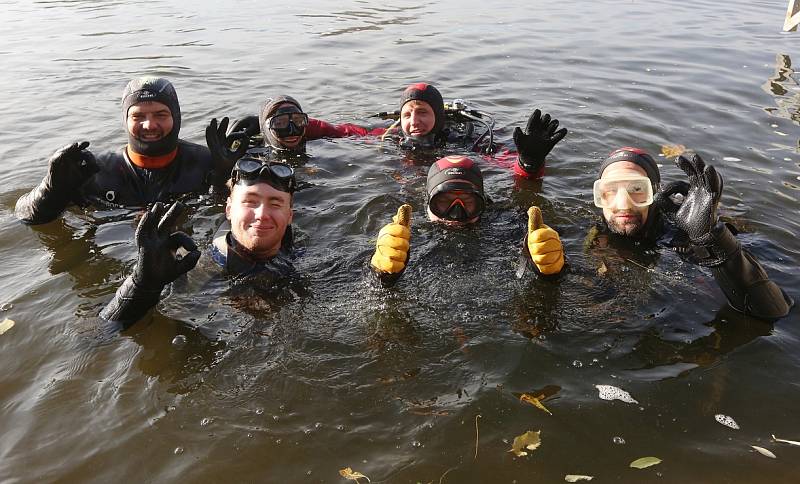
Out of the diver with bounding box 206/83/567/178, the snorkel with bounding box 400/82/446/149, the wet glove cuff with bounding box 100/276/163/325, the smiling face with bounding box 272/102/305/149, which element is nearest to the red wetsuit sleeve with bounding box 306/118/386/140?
the diver with bounding box 206/83/567/178

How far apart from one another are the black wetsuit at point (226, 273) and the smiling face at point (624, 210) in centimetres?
281

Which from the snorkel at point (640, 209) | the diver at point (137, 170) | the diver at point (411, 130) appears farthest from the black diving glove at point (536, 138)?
the diver at point (137, 170)

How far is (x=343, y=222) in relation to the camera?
588cm

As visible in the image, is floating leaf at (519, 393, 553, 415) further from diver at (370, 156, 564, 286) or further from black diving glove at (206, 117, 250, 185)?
black diving glove at (206, 117, 250, 185)

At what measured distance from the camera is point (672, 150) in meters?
7.56

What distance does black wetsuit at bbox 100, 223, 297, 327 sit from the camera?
12.3ft

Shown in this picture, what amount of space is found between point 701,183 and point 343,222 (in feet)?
11.0

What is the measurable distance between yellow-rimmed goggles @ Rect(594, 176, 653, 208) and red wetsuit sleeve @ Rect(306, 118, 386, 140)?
14.1ft

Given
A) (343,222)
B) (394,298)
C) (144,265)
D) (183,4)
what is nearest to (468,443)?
(394,298)

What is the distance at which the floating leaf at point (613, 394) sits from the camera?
10.8 ft

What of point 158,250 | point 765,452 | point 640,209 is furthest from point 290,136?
point 765,452

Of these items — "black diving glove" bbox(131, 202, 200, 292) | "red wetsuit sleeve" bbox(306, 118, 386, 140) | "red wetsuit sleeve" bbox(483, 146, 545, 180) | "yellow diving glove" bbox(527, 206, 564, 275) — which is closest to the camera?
"black diving glove" bbox(131, 202, 200, 292)

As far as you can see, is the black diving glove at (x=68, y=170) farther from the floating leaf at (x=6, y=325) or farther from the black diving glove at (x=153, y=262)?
the black diving glove at (x=153, y=262)

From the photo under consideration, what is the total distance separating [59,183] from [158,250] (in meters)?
2.26
